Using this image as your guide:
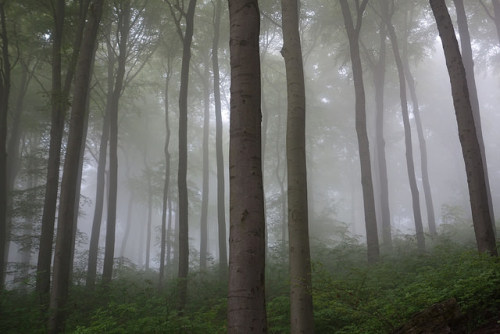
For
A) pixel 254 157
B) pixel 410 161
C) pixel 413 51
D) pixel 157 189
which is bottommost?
pixel 254 157

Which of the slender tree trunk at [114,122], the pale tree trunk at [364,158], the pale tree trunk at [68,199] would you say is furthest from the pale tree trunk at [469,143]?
the slender tree trunk at [114,122]

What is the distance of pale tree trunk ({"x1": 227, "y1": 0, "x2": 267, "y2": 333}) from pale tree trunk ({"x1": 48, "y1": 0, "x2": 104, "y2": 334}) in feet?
18.0

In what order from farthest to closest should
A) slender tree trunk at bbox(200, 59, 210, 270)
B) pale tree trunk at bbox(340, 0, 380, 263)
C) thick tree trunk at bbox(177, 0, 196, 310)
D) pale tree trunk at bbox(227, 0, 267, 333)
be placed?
slender tree trunk at bbox(200, 59, 210, 270) → pale tree trunk at bbox(340, 0, 380, 263) → thick tree trunk at bbox(177, 0, 196, 310) → pale tree trunk at bbox(227, 0, 267, 333)

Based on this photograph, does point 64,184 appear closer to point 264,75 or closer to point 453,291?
point 453,291

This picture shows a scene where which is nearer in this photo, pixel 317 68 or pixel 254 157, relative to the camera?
pixel 254 157

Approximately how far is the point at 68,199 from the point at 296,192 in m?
5.21

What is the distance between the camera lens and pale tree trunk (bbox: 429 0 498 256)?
20.8 ft

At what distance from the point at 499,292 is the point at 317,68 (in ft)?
87.1

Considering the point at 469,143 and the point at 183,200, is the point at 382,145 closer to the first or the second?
the point at 469,143

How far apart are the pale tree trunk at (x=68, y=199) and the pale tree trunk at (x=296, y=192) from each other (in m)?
4.90

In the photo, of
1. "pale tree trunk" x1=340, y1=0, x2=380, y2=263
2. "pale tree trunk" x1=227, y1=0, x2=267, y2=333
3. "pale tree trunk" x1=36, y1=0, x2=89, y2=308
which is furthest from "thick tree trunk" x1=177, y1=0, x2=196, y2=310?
"pale tree trunk" x1=227, y1=0, x2=267, y2=333

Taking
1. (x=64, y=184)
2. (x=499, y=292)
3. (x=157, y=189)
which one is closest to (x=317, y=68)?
(x=157, y=189)

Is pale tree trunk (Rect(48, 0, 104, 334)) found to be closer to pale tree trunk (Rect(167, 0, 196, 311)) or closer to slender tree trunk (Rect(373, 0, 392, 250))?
pale tree trunk (Rect(167, 0, 196, 311))

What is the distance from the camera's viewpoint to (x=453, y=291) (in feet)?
14.1
